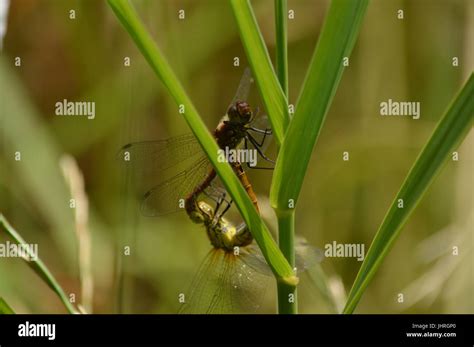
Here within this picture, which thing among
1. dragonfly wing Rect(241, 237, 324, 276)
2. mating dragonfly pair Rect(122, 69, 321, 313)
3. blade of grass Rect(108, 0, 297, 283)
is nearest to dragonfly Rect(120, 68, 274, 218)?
mating dragonfly pair Rect(122, 69, 321, 313)

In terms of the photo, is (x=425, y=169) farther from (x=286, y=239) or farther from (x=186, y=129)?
(x=186, y=129)

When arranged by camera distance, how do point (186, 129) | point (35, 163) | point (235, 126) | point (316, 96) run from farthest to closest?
1. point (35, 163)
2. point (186, 129)
3. point (235, 126)
4. point (316, 96)

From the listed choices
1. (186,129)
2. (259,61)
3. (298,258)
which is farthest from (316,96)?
(186,129)

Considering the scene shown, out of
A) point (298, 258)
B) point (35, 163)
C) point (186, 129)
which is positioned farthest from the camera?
point (35, 163)

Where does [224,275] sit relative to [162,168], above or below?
below

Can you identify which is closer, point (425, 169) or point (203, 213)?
point (425, 169)

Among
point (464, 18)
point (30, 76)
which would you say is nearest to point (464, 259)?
point (464, 18)
